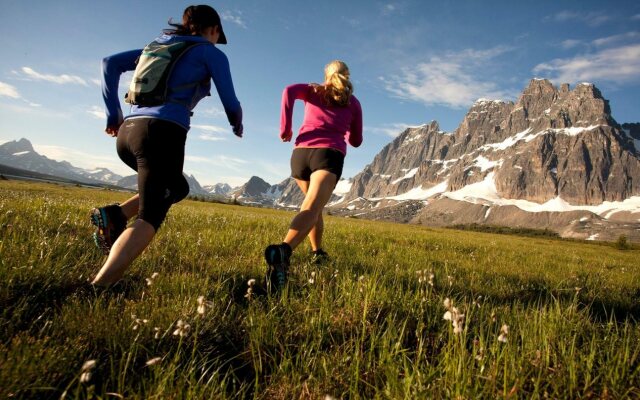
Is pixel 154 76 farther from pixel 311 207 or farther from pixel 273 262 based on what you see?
pixel 311 207

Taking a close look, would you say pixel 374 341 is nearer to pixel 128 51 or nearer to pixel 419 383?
pixel 419 383

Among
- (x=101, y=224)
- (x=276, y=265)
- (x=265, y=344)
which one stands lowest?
(x=265, y=344)

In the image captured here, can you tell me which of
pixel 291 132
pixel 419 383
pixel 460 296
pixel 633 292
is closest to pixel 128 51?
pixel 291 132

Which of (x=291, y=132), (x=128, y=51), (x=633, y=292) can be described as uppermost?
(x=128, y=51)

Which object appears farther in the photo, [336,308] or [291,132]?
[291,132]

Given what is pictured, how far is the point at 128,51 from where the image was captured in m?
4.99

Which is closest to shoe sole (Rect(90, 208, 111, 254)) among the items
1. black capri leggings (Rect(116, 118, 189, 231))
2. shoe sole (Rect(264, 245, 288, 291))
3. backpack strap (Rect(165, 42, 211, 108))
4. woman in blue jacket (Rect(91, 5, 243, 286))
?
woman in blue jacket (Rect(91, 5, 243, 286))

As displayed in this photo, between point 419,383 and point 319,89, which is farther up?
point 319,89

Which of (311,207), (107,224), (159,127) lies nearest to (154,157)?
(159,127)

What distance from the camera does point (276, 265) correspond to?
171 inches

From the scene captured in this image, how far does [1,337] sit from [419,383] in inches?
109

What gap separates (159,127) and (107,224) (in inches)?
60.3

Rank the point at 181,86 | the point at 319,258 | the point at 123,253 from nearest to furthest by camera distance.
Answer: the point at 123,253 → the point at 181,86 → the point at 319,258

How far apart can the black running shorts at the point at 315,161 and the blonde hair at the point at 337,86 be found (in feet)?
3.09
